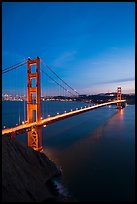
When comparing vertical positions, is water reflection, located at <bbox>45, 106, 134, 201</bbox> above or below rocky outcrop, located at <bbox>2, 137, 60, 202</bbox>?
below

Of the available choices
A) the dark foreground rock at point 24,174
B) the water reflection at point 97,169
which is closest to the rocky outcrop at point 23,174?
the dark foreground rock at point 24,174

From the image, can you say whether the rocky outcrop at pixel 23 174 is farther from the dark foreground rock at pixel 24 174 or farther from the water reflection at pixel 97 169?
the water reflection at pixel 97 169

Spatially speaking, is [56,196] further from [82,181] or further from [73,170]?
[73,170]

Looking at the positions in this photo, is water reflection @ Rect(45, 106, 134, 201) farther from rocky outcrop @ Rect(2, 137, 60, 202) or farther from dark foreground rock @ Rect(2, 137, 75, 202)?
rocky outcrop @ Rect(2, 137, 60, 202)

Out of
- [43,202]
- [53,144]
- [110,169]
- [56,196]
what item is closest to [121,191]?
[110,169]

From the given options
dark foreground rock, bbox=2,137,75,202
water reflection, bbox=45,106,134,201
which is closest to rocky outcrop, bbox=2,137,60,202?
dark foreground rock, bbox=2,137,75,202

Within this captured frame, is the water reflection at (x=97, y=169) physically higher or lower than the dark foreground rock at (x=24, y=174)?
lower

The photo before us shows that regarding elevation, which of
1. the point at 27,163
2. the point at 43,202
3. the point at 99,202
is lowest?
the point at 99,202
